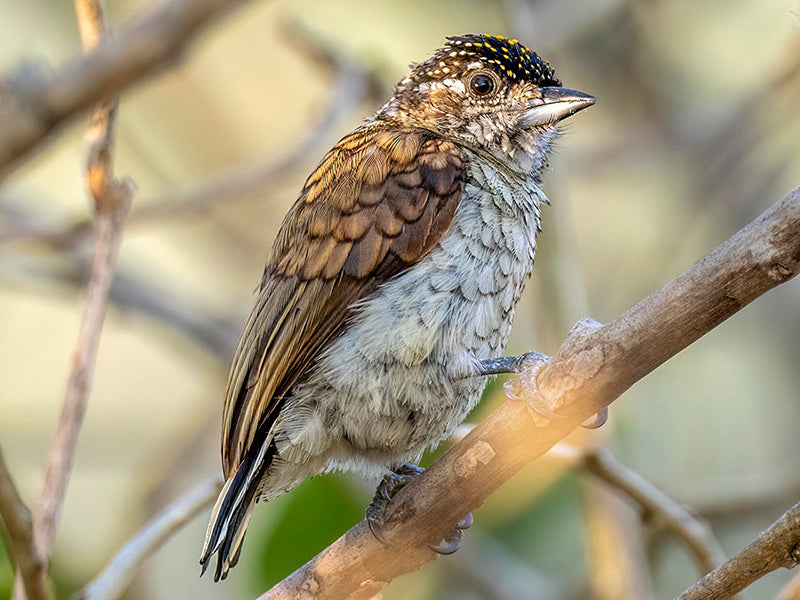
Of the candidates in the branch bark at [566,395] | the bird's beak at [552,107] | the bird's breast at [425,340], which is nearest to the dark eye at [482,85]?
the bird's beak at [552,107]

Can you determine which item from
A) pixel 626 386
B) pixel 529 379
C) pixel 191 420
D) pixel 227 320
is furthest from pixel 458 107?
pixel 191 420

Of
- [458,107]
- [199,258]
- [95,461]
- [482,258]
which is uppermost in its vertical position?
[199,258]

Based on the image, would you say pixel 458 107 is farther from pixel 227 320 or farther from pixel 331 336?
pixel 227 320

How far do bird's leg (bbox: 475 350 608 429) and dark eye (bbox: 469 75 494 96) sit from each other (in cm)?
81

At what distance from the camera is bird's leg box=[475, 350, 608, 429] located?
1.82 metres

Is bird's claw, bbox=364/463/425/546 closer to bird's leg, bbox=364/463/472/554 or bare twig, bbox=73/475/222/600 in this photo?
bird's leg, bbox=364/463/472/554

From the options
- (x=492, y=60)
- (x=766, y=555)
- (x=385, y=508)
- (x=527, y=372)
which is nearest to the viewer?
(x=766, y=555)

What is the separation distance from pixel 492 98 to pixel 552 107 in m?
0.18

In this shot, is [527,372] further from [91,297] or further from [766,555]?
[91,297]

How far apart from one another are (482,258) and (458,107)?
607 mm

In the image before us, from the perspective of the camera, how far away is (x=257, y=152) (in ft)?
19.0

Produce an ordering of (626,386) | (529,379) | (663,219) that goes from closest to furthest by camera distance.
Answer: (626,386), (529,379), (663,219)

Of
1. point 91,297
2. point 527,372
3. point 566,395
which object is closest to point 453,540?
point 527,372

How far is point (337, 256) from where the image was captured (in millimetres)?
2602
